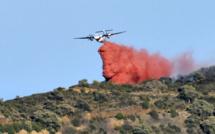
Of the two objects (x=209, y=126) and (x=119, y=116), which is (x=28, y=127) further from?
(x=209, y=126)

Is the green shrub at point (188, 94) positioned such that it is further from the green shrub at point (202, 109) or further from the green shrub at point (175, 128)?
the green shrub at point (175, 128)

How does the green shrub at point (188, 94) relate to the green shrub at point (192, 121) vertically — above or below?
above

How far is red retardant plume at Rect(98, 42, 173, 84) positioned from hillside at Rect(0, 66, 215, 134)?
12.0 ft

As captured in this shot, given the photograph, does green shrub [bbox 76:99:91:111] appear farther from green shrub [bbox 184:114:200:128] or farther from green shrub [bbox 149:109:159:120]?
green shrub [bbox 184:114:200:128]

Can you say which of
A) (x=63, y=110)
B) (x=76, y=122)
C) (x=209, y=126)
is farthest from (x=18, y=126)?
(x=209, y=126)

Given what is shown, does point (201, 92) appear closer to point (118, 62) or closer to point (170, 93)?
point (170, 93)

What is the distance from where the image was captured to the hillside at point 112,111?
14475 centimetres

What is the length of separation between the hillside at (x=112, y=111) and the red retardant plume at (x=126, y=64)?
367cm

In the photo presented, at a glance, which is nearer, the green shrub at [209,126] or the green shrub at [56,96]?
the green shrub at [209,126]

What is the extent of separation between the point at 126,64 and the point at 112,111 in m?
28.5

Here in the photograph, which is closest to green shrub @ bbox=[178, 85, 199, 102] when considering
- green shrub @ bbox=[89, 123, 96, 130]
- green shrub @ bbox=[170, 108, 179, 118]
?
green shrub @ bbox=[170, 108, 179, 118]

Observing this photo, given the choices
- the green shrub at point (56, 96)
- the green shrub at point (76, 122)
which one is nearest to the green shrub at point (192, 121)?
the green shrub at point (76, 122)

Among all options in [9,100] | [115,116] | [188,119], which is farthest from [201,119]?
[9,100]

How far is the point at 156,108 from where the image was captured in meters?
163
